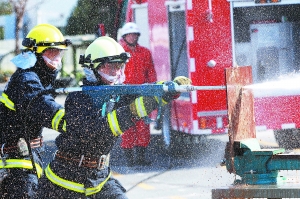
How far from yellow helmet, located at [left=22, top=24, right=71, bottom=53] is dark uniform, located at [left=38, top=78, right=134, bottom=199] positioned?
0.58 m

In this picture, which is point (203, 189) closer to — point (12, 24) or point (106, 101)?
point (106, 101)

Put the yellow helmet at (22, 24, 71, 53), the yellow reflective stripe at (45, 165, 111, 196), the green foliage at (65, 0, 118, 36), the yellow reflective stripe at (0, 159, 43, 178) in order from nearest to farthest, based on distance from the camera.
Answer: the yellow reflective stripe at (45, 165, 111, 196) < the yellow reflective stripe at (0, 159, 43, 178) < the yellow helmet at (22, 24, 71, 53) < the green foliage at (65, 0, 118, 36)

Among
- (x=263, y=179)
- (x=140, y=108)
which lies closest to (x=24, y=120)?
(x=140, y=108)

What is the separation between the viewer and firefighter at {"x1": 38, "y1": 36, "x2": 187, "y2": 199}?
13.8 ft

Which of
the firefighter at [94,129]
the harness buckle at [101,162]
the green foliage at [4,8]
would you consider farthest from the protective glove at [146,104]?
the green foliage at [4,8]

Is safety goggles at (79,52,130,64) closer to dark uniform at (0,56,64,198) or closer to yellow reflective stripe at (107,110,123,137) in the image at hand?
dark uniform at (0,56,64,198)

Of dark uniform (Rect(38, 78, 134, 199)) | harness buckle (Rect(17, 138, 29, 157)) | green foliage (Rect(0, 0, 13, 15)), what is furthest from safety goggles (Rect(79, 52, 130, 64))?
green foliage (Rect(0, 0, 13, 15))

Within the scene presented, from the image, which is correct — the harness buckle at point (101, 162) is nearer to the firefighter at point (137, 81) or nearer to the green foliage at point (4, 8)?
the firefighter at point (137, 81)

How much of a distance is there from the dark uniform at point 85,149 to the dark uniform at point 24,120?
0.18 meters

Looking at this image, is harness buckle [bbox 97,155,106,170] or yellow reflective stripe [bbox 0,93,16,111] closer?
harness buckle [bbox 97,155,106,170]

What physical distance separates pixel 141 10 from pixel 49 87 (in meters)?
6.95

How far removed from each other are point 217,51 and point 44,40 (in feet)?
15.1

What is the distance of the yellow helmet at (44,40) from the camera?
16.3 feet

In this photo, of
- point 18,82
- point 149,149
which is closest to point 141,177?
point 149,149
